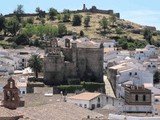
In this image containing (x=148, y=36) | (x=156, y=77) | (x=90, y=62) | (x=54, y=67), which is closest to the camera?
(x=54, y=67)

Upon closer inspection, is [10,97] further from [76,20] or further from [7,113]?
[76,20]

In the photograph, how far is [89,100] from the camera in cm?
4238

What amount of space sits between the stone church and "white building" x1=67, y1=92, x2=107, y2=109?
1029 cm

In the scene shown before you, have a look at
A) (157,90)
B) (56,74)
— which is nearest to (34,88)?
(56,74)

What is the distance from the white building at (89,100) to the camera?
42312mm

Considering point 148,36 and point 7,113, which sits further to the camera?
point 148,36

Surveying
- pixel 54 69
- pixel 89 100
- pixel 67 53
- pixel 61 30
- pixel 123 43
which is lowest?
pixel 89 100

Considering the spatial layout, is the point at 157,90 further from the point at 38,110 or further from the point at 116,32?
the point at 116,32

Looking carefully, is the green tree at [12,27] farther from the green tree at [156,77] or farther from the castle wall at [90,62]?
the castle wall at [90,62]

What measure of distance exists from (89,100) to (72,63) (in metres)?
14.2

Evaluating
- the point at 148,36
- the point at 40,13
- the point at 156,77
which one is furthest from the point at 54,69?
the point at 40,13

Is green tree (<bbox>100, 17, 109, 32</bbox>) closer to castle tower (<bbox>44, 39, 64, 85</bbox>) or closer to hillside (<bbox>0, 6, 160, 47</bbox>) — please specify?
hillside (<bbox>0, 6, 160, 47</bbox>)

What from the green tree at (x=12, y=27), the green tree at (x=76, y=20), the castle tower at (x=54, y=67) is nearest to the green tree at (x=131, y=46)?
the green tree at (x=76, y=20)

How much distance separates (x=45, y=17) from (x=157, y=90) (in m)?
73.2
